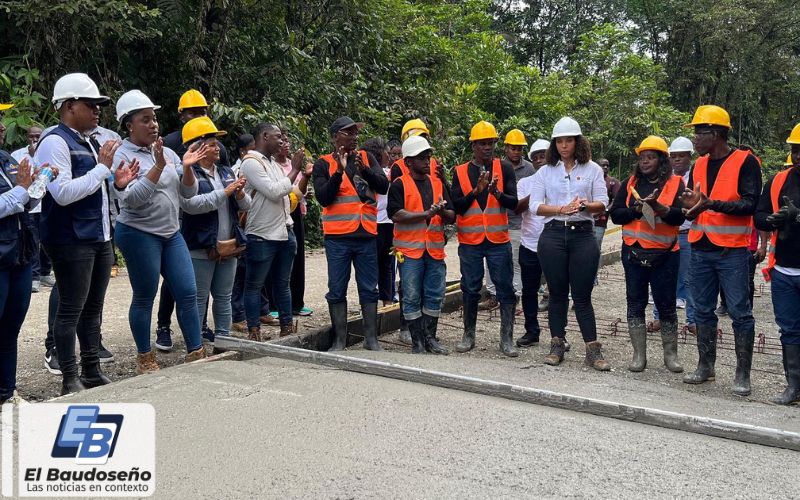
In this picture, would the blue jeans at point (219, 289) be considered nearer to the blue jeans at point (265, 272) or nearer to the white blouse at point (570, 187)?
the blue jeans at point (265, 272)

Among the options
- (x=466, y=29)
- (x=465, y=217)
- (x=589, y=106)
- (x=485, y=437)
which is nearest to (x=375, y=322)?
(x=465, y=217)

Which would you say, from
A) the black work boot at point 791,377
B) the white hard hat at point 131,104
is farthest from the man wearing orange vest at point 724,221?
the white hard hat at point 131,104

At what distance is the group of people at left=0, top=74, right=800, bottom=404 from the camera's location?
191 inches

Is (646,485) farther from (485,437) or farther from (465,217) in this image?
(465,217)

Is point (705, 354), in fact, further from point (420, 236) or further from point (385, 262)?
point (385, 262)

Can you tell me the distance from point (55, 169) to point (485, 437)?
10.1ft

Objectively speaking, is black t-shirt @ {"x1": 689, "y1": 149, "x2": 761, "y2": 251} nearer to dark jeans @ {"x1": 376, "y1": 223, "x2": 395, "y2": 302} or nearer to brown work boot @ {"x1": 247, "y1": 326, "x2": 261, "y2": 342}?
dark jeans @ {"x1": 376, "y1": 223, "x2": 395, "y2": 302}

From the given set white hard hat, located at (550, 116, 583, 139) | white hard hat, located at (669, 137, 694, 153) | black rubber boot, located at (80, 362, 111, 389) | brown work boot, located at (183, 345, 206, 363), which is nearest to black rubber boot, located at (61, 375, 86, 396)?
black rubber boot, located at (80, 362, 111, 389)

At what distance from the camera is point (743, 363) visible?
5832mm

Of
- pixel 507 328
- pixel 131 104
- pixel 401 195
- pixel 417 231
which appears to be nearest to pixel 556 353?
pixel 507 328

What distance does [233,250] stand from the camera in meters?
6.25

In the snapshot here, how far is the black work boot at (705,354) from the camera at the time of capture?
6.09 m

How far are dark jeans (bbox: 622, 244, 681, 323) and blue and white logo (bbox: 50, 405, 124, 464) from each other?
14.2 feet

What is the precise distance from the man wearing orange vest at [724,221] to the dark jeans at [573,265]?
32.9 inches
